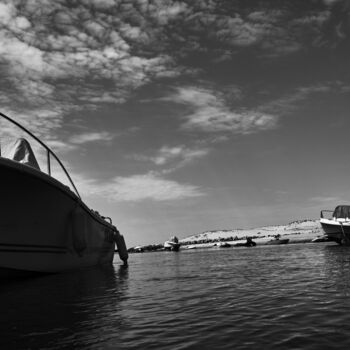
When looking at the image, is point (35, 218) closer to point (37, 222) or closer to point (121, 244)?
point (37, 222)

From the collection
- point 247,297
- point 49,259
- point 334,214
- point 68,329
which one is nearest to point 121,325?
point 68,329

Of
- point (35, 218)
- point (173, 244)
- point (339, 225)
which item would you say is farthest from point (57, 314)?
point (173, 244)

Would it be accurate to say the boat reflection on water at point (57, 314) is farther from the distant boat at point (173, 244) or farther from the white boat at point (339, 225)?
the distant boat at point (173, 244)

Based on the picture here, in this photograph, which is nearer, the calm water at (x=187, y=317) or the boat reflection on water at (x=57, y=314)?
the calm water at (x=187, y=317)

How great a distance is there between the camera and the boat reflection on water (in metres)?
6.25

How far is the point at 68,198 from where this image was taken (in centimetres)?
1767

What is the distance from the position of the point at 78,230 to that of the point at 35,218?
3156 mm

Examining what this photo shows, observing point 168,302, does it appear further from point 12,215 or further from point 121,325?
point 12,215

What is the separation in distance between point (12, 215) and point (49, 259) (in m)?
3.29

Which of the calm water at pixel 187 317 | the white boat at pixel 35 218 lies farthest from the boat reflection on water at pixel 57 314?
the white boat at pixel 35 218

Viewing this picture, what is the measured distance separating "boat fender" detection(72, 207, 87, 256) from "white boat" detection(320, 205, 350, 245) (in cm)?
3082

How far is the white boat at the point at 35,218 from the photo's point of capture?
1388cm

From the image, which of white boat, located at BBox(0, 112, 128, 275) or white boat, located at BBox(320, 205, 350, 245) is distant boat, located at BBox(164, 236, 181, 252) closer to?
white boat, located at BBox(320, 205, 350, 245)

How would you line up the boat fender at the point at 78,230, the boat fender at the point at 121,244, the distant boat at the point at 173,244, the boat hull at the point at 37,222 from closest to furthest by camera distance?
the boat hull at the point at 37,222
the boat fender at the point at 78,230
the boat fender at the point at 121,244
the distant boat at the point at 173,244
